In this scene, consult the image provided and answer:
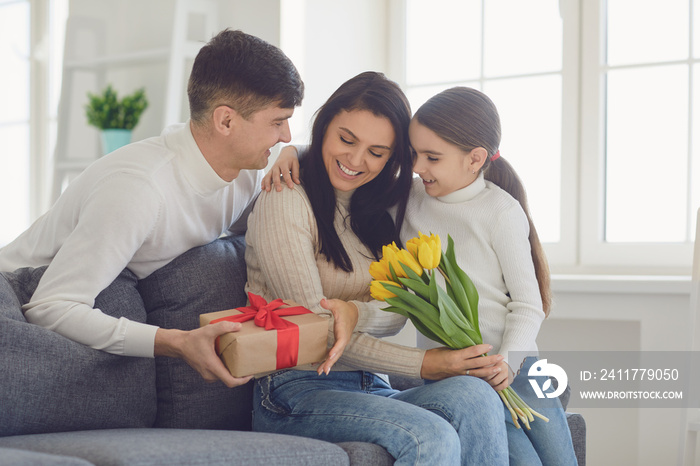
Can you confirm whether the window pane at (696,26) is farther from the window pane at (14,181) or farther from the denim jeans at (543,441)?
the window pane at (14,181)

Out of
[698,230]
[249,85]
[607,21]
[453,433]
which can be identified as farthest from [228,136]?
[607,21]

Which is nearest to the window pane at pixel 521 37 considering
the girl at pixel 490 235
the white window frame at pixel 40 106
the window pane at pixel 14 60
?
the girl at pixel 490 235

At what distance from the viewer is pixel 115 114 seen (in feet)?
9.93

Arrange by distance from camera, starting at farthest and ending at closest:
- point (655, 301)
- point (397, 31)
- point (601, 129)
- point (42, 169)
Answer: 1. point (42, 169)
2. point (397, 31)
3. point (601, 129)
4. point (655, 301)

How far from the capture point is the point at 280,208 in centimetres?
155

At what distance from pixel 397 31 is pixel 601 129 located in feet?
3.28

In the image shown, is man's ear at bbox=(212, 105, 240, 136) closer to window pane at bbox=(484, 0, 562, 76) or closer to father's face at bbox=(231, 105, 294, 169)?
father's face at bbox=(231, 105, 294, 169)

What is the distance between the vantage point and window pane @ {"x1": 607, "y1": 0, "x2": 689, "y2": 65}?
2.53m

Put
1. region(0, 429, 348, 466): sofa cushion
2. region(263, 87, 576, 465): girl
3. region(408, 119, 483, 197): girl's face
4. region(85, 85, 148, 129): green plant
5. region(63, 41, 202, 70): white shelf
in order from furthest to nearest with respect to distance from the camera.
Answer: region(85, 85, 148, 129): green plant < region(63, 41, 202, 70): white shelf < region(408, 119, 483, 197): girl's face < region(263, 87, 576, 465): girl < region(0, 429, 348, 466): sofa cushion

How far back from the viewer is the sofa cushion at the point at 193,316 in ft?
5.15

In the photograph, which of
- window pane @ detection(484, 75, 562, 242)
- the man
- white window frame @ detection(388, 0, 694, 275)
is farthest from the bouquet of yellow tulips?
window pane @ detection(484, 75, 562, 242)

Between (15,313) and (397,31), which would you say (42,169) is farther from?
(15,313)

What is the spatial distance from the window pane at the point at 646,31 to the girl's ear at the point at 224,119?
1.70 m

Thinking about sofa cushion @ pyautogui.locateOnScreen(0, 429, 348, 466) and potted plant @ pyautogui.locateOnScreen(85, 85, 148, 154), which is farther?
potted plant @ pyautogui.locateOnScreen(85, 85, 148, 154)
